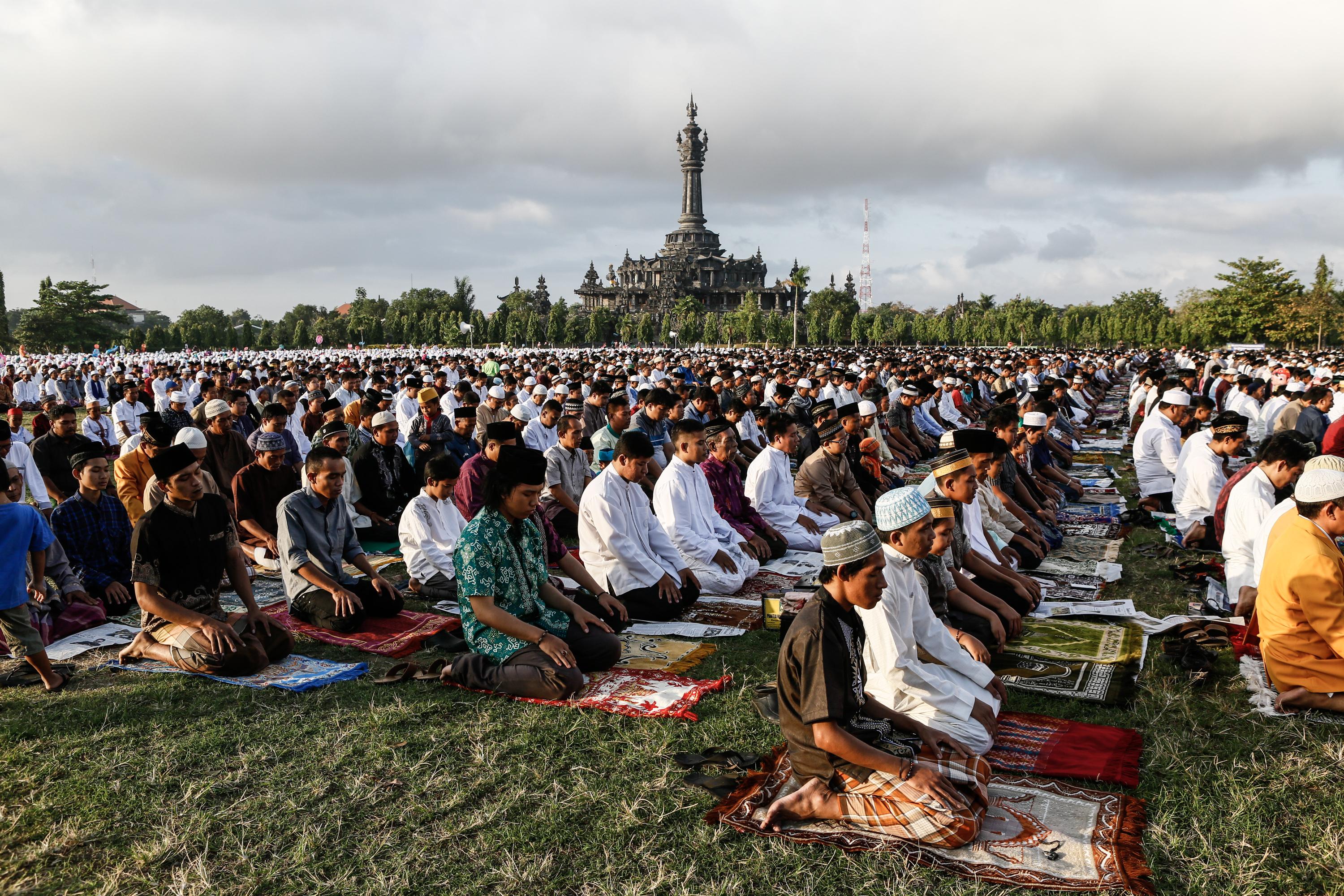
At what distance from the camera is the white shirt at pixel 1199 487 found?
6809 millimetres

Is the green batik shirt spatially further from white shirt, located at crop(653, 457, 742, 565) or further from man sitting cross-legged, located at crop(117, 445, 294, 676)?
white shirt, located at crop(653, 457, 742, 565)

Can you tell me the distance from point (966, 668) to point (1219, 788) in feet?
3.28

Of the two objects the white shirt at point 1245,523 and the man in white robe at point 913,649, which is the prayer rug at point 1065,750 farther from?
the white shirt at point 1245,523

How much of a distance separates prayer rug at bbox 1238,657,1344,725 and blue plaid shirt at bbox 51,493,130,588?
22.0ft

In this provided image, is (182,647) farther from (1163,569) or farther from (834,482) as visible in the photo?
(1163,569)

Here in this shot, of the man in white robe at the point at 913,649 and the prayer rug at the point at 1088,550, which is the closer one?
the man in white robe at the point at 913,649

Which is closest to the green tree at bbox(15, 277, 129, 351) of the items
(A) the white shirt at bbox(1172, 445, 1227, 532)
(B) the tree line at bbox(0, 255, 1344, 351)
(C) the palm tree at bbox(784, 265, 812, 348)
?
(B) the tree line at bbox(0, 255, 1344, 351)

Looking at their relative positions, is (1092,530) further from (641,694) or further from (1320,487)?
(641,694)

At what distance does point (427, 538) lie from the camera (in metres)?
6.05

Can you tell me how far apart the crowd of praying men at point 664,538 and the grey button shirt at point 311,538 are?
0.05ft

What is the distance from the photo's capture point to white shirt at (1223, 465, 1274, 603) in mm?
5008

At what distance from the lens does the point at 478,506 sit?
6.52 metres

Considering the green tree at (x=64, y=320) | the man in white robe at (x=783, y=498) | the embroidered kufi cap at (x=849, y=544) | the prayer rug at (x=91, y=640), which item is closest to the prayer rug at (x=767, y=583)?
the man in white robe at (x=783, y=498)

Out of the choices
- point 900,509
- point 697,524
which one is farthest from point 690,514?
point 900,509
